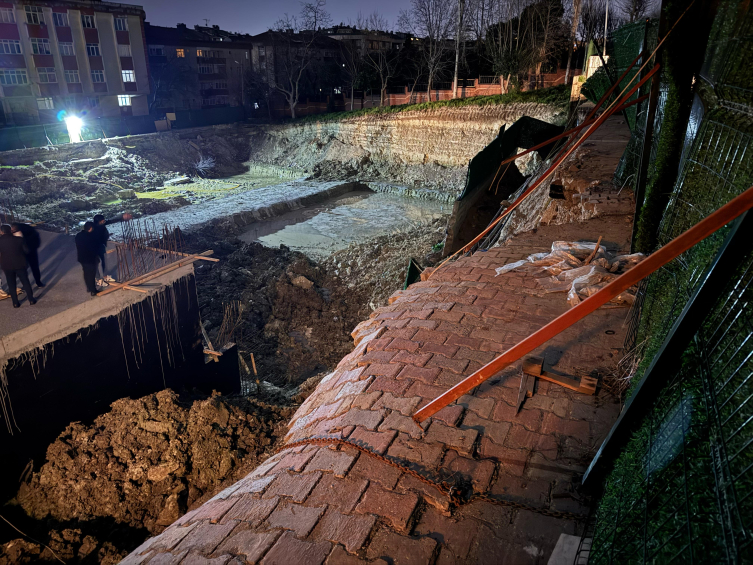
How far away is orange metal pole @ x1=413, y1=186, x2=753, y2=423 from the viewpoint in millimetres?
1646

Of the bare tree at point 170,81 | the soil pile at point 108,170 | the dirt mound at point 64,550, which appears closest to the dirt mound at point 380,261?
the dirt mound at point 64,550

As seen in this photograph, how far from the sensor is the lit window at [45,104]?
29.9m

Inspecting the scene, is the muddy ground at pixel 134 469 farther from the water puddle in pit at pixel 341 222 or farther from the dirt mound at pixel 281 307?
the water puddle in pit at pixel 341 222

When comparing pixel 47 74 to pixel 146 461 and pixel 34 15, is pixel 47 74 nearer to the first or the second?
pixel 34 15

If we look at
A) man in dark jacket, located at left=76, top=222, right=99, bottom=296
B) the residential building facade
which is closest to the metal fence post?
man in dark jacket, located at left=76, top=222, right=99, bottom=296

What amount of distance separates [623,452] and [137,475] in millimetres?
5976

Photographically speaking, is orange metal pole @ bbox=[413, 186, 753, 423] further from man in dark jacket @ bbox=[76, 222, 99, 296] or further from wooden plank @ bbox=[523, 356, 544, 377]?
man in dark jacket @ bbox=[76, 222, 99, 296]

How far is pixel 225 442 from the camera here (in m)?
6.32

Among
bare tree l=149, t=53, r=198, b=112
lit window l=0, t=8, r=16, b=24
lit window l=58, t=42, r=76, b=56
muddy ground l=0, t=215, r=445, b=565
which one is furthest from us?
bare tree l=149, t=53, r=198, b=112

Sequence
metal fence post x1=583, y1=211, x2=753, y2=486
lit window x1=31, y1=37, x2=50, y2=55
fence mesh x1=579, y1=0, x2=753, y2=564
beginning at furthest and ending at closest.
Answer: lit window x1=31, y1=37, x2=50, y2=55, metal fence post x1=583, y1=211, x2=753, y2=486, fence mesh x1=579, y1=0, x2=753, y2=564

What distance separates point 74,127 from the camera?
2898cm

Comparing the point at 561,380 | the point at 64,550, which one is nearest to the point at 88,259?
the point at 64,550

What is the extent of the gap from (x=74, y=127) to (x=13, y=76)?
4816 millimetres

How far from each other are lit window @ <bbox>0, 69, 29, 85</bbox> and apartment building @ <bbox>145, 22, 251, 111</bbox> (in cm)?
845
